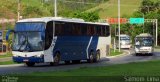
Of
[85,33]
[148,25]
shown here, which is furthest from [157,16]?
[85,33]

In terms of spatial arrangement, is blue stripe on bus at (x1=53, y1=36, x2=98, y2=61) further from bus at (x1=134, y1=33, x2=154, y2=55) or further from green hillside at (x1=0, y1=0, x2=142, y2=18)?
green hillside at (x1=0, y1=0, x2=142, y2=18)

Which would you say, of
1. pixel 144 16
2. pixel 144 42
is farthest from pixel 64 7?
pixel 144 42

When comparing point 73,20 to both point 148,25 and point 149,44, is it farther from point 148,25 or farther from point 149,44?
point 148,25

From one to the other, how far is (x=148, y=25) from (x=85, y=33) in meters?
84.7

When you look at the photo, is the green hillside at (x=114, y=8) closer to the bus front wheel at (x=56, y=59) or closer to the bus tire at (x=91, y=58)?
the bus tire at (x=91, y=58)

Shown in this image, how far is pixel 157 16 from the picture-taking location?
117750 millimetres

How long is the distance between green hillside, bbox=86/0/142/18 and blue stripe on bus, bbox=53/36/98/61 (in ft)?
393

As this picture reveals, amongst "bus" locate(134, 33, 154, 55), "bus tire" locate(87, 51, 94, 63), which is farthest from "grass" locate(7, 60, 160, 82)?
"bus" locate(134, 33, 154, 55)

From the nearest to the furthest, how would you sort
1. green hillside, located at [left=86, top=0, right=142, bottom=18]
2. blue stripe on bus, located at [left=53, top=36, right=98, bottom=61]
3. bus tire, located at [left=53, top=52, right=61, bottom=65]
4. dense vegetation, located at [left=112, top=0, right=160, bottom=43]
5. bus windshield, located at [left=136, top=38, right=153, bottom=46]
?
bus tire, located at [left=53, top=52, right=61, bottom=65]
blue stripe on bus, located at [left=53, top=36, right=98, bottom=61]
bus windshield, located at [left=136, top=38, right=153, bottom=46]
dense vegetation, located at [left=112, top=0, right=160, bottom=43]
green hillside, located at [left=86, top=0, right=142, bottom=18]

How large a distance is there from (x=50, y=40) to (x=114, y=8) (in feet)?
463

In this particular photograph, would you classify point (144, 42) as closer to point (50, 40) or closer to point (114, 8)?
point (50, 40)

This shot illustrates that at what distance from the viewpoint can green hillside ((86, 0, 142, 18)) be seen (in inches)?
6511

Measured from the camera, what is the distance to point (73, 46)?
38969 millimetres

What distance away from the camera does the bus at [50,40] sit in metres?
35.0
